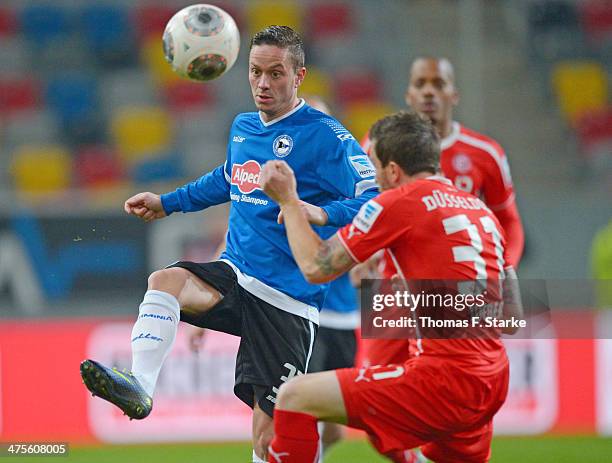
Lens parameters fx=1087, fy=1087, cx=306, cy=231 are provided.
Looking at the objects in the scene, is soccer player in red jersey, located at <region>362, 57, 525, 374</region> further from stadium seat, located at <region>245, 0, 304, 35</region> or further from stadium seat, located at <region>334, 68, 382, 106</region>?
stadium seat, located at <region>245, 0, 304, 35</region>

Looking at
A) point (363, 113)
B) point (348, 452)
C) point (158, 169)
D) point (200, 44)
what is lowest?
point (348, 452)

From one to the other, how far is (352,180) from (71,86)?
31.5ft

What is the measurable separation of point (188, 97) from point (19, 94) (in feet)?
6.89

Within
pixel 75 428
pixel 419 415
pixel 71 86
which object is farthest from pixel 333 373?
pixel 71 86

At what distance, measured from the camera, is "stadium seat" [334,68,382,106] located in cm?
1395

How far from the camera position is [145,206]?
5.14 metres

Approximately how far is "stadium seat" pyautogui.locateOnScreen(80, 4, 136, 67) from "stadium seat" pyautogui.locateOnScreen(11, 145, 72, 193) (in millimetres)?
1660

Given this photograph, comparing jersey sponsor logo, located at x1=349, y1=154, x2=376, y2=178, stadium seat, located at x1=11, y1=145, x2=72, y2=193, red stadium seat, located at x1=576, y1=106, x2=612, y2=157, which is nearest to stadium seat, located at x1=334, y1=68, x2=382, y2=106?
red stadium seat, located at x1=576, y1=106, x2=612, y2=157

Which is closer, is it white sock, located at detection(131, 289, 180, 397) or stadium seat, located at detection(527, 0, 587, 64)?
white sock, located at detection(131, 289, 180, 397)

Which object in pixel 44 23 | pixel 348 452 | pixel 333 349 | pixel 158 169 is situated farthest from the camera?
pixel 44 23

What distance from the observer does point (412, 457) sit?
582 cm

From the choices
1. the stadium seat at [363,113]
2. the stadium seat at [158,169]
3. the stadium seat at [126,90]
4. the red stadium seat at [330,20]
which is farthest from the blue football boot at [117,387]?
the red stadium seat at [330,20]

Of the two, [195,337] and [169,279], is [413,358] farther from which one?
[195,337]

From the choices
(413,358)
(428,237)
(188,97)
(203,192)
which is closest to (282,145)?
(203,192)
